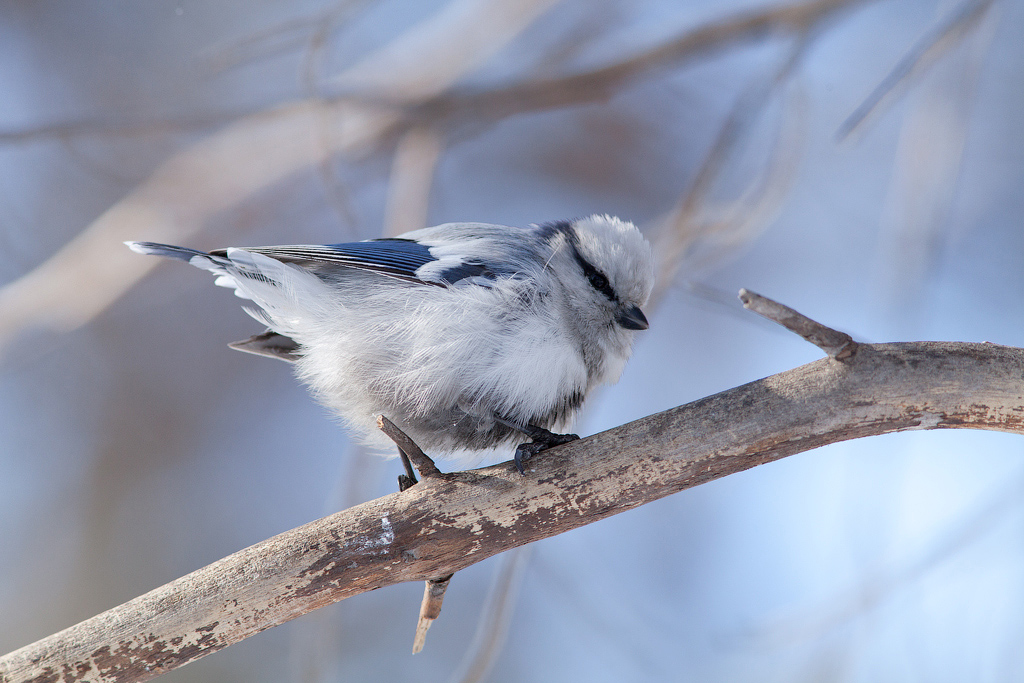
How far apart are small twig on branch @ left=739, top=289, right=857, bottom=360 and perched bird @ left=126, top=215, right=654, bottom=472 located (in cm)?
38

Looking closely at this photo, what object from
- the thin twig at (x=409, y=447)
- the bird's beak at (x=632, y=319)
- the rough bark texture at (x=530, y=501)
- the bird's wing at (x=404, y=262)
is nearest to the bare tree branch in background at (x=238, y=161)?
the bird's wing at (x=404, y=262)

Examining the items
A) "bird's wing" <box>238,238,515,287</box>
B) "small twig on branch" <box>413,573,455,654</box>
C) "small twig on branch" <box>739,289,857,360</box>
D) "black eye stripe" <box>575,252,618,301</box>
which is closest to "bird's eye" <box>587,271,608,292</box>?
"black eye stripe" <box>575,252,618,301</box>

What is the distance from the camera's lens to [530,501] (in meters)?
1.18

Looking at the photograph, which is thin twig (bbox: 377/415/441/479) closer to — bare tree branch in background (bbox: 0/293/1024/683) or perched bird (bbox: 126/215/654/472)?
bare tree branch in background (bbox: 0/293/1024/683)

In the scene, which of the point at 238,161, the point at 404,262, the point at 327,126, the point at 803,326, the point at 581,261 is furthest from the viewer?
the point at 238,161

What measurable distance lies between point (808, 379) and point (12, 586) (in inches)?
113

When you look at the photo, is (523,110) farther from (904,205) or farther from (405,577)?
(405,577)

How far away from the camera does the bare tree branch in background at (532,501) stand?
1132 mm

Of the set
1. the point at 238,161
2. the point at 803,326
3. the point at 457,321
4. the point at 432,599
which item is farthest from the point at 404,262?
the point at 238,161

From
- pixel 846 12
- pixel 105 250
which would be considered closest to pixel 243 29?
pixel 105 250

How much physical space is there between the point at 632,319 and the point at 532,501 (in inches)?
18.7

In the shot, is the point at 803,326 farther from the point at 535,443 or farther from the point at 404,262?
the point at 404,262

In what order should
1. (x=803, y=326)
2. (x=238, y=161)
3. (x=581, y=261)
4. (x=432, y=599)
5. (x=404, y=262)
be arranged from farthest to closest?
(x=238, y=161), (x=581, y=261), (x=404, y=262), (x=432, y=599), (x=803, y=326)

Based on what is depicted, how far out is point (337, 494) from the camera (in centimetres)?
203
